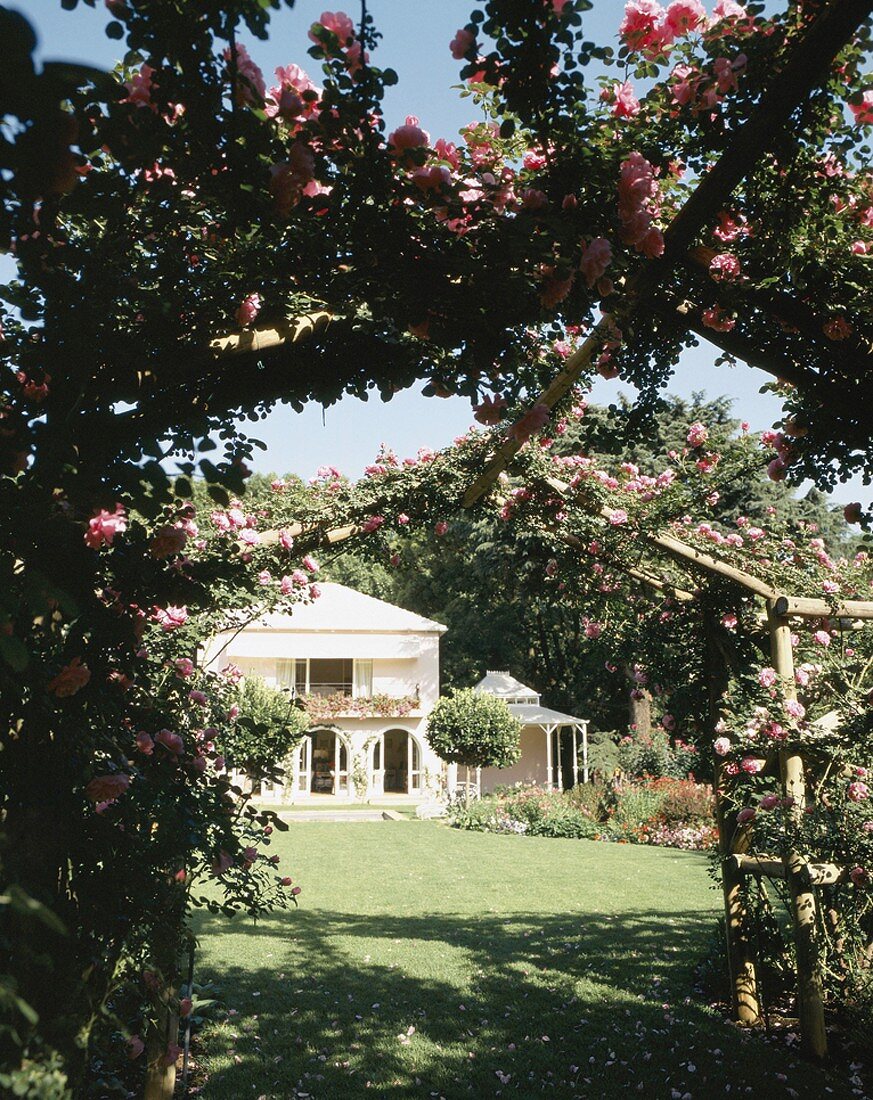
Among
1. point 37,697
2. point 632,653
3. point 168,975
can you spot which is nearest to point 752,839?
point 632,653

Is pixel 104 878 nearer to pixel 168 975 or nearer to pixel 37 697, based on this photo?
pixel 37 697

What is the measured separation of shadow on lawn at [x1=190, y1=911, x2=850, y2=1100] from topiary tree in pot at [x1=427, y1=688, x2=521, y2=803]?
10148 millimetres

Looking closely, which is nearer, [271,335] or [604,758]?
[271,335]

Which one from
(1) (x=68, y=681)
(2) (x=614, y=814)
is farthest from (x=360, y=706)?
(1) (x=68, y=681)

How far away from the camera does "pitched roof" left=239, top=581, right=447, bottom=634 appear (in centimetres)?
2520

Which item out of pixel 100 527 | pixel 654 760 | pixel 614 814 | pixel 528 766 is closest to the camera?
pixel 100 527

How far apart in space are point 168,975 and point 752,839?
3.90 m

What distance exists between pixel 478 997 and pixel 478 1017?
17.1 inches

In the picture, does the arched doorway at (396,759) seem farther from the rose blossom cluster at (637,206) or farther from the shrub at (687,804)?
the rose blossom cluster at (637,206)

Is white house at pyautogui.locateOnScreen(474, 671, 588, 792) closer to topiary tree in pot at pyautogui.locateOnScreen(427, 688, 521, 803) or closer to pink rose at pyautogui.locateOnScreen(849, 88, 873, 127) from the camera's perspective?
→ topiary tree in pot at pyautogui.locateOnScreen(427, 688, 521, 803)

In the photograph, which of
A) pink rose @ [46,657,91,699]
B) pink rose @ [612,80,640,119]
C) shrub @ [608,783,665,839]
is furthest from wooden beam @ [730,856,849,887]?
shrub @ [608,783,665,839]

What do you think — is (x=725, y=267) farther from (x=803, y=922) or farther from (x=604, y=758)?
(x=604, y=758)

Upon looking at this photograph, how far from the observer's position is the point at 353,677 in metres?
27.1

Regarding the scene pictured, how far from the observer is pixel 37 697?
213 centimetres
